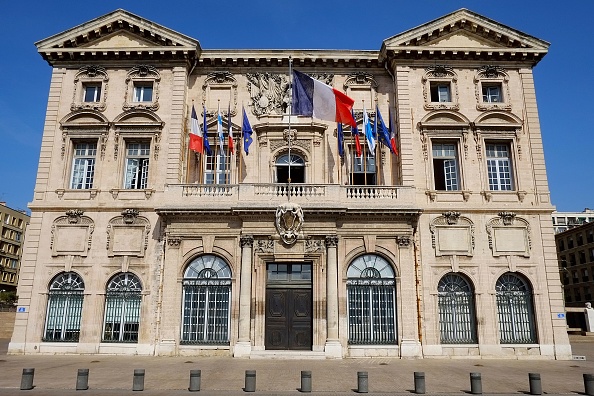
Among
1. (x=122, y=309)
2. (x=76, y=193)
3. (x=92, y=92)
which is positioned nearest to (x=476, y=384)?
(x=122, y=309)

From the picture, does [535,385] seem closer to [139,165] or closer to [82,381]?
[82,381]

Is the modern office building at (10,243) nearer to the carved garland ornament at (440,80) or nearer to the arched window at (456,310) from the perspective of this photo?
the carved garland ornament at (440,80)

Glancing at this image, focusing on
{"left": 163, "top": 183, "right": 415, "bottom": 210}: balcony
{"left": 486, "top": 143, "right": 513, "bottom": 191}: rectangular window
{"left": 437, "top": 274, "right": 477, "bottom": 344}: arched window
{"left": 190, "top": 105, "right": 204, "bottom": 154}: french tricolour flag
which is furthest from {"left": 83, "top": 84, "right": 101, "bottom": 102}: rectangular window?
{"left": 486, "top": 143, "right": 513, "bottom": 191}: rectangular window

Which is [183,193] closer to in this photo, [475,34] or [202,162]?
[202,162]

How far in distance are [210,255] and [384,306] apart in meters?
7.78

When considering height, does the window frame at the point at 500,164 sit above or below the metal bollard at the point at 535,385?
above

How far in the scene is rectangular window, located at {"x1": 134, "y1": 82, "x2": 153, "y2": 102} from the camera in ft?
76.4

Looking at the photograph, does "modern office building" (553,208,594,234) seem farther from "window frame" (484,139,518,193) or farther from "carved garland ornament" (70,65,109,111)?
"carved garland ornament" (70,65,109,111)

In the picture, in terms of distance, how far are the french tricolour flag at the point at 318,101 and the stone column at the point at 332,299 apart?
5227 millimetres

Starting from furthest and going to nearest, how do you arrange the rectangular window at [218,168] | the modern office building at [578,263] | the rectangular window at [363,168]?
1. the modern office building at [578,263]
2. the rectangular window at [363,168]
3. the rectangular window at [218,168]

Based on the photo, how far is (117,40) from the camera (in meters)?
23.5

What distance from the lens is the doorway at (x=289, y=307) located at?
1964 centimetres

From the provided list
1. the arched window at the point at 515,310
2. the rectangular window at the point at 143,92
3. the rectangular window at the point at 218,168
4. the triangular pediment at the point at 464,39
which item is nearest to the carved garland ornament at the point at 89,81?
the rectangular window at the point at 143,92

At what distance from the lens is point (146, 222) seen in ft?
69.7
